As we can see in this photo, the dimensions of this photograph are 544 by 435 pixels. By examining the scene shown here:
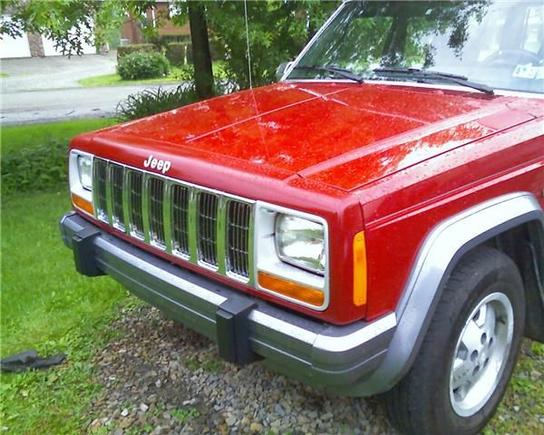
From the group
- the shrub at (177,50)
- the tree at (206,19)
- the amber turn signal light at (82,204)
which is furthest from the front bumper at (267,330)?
the shrub at (177,50)

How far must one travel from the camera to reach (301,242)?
216 cm

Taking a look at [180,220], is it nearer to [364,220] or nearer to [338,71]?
[364,220]

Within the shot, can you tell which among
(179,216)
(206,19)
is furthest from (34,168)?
(179,216)

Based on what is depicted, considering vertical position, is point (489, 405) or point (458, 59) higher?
point (458, 59)

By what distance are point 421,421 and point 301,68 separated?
239 cm

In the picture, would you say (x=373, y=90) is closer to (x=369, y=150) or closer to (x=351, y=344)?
(x=369, y=150)

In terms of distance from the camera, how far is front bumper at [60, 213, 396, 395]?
2059 millimetres

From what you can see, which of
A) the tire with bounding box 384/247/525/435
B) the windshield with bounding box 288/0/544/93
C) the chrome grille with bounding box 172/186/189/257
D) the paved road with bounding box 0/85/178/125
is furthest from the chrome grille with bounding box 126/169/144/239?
the paved road with bounding box 0/85/178/125

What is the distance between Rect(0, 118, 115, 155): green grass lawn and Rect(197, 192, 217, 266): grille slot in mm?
6179

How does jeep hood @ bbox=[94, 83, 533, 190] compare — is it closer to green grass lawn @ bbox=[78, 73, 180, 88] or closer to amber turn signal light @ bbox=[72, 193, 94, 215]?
amber turn signal light @ bbox=[72, 193, 94, 215]

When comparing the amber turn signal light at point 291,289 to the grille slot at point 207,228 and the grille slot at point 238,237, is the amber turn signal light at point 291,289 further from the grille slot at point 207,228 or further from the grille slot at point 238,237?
the grille slot at point 207,228

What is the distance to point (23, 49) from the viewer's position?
32188 millimetres

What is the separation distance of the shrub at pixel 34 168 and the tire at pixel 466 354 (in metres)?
5.69

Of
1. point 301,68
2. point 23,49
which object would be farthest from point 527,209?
point 23,49
